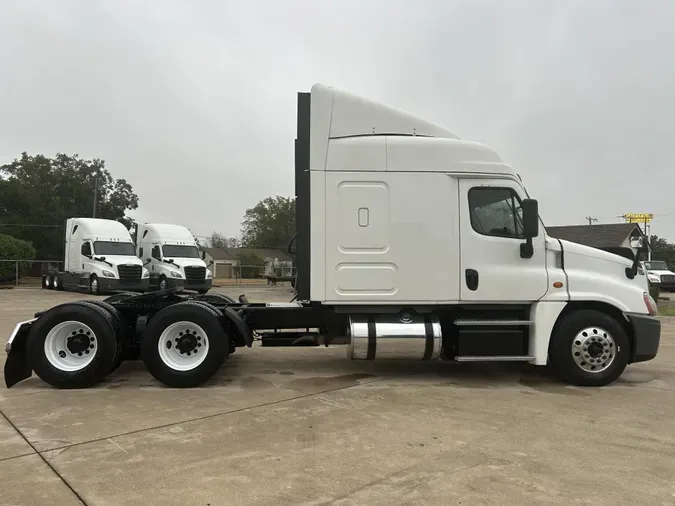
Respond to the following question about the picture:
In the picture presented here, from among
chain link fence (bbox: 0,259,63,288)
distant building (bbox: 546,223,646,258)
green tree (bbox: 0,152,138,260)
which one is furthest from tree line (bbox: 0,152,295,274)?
distant building (bbox: 546,223,646,258)

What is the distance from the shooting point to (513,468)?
3660 mm

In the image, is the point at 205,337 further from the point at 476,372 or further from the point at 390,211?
the point at 476,372

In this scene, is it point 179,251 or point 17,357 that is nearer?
point 17,357

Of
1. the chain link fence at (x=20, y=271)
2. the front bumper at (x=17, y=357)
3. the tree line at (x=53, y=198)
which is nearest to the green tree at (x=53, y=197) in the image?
the tree line at (x=53, y=198)

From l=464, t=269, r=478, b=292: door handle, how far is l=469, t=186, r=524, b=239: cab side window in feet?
1.68

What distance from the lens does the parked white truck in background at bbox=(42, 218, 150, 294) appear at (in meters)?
20.5

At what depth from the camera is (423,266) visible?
6.08 meters

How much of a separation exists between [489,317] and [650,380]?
254cm

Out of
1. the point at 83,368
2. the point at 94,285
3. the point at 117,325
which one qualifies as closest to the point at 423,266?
the point at 117,325

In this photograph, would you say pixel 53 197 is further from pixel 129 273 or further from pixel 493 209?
pixel 493 209

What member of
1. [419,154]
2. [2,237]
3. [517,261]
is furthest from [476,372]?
[2,237]

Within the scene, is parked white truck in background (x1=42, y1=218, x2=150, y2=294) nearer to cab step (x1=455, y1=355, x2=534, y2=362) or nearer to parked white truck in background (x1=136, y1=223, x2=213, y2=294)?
parked white truck in background (x1=136, y1=223, x2=213, y2=294)

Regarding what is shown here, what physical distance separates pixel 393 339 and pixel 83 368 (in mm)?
3689

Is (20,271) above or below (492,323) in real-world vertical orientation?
above
